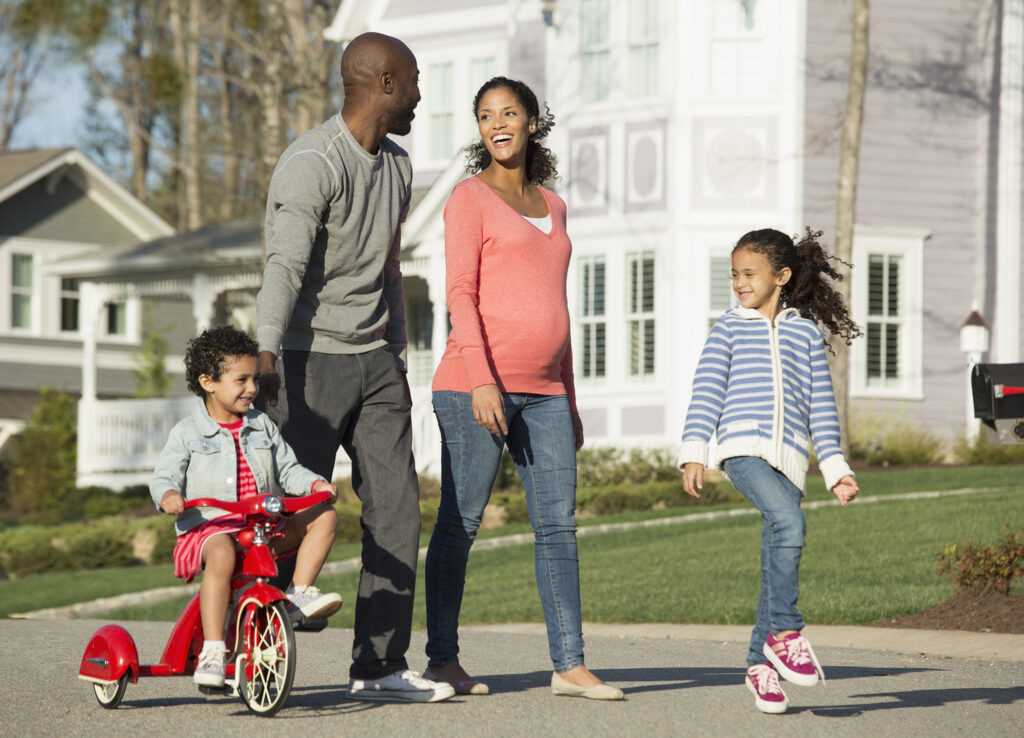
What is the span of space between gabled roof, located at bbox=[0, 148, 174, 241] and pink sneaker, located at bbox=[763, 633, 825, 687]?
27.9 m

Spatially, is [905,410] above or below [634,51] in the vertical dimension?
below

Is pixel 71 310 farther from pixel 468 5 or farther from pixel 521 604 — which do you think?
pixel 521 604

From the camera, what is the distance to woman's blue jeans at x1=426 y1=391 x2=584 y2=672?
18.8ft

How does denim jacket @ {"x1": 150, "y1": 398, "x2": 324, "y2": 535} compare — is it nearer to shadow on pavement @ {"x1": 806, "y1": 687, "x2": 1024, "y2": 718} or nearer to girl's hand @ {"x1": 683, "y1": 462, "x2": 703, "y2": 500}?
girl's hand @ {"x1": 683, "y1": 462, "x2": 703, "y2": 500}

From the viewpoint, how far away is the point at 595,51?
23297 millimetres

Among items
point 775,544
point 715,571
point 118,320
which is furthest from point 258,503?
point 118,320

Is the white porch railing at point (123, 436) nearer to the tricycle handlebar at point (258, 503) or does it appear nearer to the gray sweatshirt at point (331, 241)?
the gray sweatshirt at point (331, 241)

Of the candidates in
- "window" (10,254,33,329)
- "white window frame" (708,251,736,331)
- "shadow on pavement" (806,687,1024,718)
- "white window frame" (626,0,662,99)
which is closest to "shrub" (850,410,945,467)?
"white window frame" (708,251,736,331)

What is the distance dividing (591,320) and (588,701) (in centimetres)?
1772

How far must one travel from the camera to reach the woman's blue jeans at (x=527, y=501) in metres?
5.73

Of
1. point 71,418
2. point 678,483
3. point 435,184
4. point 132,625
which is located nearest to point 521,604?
point 132,625

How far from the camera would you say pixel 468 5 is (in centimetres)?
2508

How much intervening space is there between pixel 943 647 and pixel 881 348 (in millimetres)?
14490

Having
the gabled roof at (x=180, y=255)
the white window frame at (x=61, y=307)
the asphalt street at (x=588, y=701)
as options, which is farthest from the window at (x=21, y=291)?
the asphalt street at (x=588, y=701)
